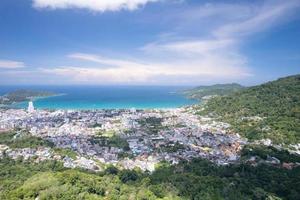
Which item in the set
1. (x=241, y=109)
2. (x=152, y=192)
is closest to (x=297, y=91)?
A: (x=241, y=109)

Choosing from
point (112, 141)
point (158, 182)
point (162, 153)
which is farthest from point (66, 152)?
point (158, 182)

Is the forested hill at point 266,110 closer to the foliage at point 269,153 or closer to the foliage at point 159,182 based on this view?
the foliage at point 269,153

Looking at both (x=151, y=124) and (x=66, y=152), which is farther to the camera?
(x=151, y=124)

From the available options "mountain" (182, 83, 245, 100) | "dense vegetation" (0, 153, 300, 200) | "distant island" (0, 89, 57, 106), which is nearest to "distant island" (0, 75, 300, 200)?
"dense vegetation" (0, 153, 300, 200)

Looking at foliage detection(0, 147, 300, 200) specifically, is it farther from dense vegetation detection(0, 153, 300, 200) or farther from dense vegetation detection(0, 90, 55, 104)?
dense vegetation detection(0, 90, 55, 104)

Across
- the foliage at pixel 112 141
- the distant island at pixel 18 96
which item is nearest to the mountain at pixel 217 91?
the distant island at pixel 18 96

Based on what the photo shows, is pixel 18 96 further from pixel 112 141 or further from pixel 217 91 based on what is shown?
pixel 112 141

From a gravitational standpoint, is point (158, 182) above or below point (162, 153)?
above
